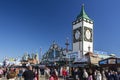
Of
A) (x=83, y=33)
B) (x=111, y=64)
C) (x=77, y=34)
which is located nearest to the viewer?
(x=111, y=64)

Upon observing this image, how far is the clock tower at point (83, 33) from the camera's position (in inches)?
3078

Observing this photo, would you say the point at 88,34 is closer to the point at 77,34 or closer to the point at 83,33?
the point at 83,33

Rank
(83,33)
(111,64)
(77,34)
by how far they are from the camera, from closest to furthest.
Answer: (111,64) → (83,33) → (77,34)

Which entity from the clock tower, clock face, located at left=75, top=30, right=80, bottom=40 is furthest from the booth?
clock face, located at left=75, top=30, right=80, bottom=40

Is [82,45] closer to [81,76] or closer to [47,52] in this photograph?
[47,52]

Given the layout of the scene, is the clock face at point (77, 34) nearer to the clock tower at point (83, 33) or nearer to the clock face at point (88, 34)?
the clock tower at point (83, 33)

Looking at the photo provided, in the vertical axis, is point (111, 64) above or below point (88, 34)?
below

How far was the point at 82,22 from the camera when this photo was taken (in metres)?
79.2

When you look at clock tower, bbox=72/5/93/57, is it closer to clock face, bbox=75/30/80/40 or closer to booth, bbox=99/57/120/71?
clock face, bbox=75/30/80/40

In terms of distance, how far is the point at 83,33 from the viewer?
3081 inches

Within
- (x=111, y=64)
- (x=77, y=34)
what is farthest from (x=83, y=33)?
(x=111, y=64)

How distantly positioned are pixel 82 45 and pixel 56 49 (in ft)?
68.4

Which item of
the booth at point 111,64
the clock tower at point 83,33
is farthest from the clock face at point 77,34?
the booth at point 111,64

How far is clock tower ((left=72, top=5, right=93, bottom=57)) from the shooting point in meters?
78.2
